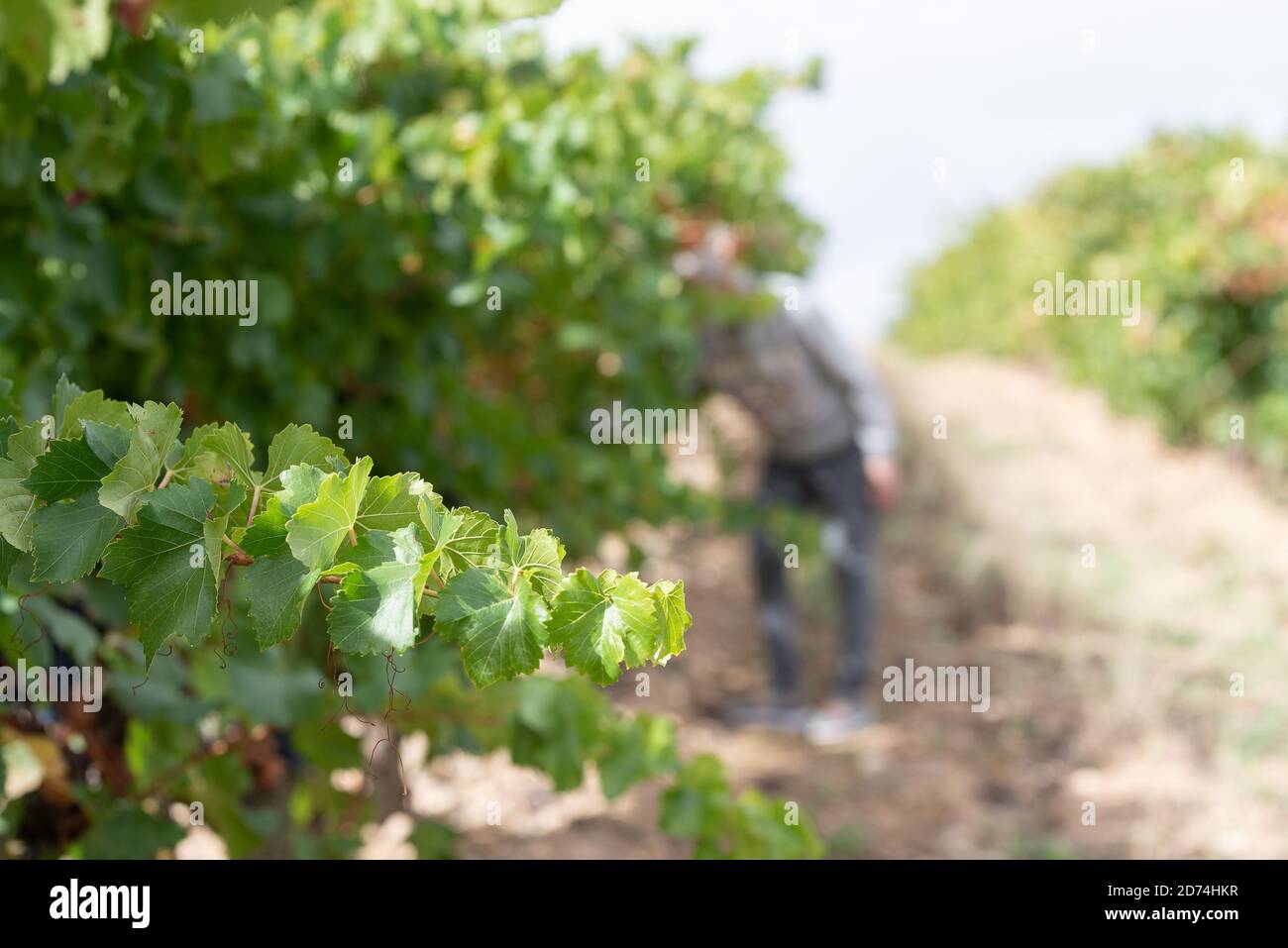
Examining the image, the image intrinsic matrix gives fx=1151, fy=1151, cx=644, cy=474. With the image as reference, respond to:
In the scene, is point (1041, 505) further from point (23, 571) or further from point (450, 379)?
point (23, 571)

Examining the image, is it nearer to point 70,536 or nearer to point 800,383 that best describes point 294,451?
point 70,536

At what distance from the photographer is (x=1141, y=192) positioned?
9.71 meters

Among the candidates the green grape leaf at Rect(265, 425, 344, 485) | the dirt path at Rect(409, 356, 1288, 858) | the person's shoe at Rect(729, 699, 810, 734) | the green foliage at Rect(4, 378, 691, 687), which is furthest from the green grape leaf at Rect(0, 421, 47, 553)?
the person's shoe at Rect(729, 699, 810, 734)

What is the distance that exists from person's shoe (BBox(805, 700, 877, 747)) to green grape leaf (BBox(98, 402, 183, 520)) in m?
4.29

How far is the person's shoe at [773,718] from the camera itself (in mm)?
4812

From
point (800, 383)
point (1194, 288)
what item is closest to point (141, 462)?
point (800, 383)

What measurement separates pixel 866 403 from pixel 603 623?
4.58 meters

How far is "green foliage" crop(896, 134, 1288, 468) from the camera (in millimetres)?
7551

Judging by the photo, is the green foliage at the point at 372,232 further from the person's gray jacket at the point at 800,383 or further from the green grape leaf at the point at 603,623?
the person's gray jacket at the point at 800,383

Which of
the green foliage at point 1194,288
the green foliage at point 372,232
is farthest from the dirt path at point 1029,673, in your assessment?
the green foliage at point 372,232

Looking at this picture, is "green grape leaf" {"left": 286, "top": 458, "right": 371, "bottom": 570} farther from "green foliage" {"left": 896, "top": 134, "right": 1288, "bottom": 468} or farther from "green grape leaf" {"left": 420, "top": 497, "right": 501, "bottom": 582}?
"green foliage" {"left": 896, "top": 134, "right": 1288, "bottom": 468}

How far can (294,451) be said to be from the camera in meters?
0.62

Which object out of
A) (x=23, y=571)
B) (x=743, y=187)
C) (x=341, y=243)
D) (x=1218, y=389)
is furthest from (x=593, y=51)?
(x=1218, y=389)
